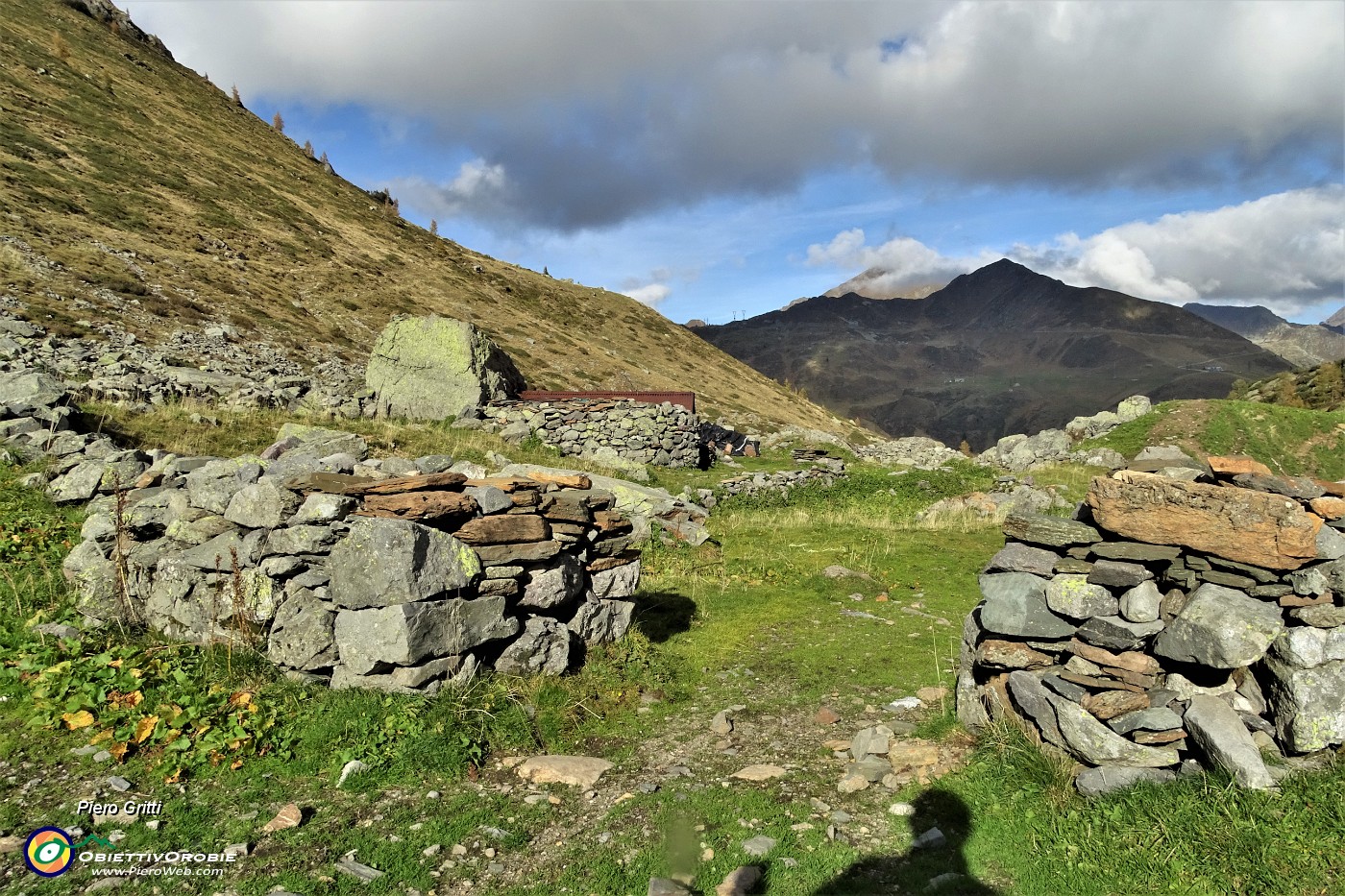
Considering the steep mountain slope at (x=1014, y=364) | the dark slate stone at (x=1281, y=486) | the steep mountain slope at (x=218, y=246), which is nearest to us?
the dark slate stone at (x=1281, y=486)

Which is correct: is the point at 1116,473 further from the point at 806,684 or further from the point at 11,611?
the point at 11,611

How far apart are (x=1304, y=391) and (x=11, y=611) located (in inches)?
2178

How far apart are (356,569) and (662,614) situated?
18.3 ft

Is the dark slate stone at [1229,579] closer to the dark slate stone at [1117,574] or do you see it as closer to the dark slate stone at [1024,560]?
the dark slate stone at [1117,574]

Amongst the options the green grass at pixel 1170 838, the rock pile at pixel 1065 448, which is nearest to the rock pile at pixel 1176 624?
the green grass at pixel 1170 838

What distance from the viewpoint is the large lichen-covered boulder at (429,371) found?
2536 centimetres

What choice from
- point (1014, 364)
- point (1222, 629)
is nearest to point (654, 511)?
point (1222, 629)

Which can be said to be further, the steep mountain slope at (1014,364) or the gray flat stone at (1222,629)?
the steep mountain slope at (1014,364)

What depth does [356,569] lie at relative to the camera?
269 inches

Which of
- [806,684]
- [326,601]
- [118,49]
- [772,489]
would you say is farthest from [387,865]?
[118,49]

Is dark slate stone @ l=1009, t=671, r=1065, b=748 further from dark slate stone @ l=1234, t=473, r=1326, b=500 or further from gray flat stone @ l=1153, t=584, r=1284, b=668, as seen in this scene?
dark slate stone @ l=1234, t=473, r=1326, b=500

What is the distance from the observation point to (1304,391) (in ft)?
126

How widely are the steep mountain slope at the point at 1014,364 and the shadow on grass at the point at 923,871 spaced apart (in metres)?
121

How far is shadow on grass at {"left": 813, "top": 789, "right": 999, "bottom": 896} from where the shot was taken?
4730mm
